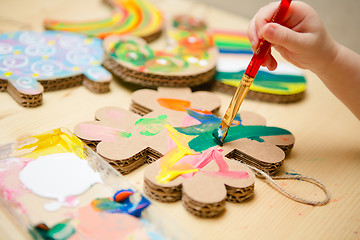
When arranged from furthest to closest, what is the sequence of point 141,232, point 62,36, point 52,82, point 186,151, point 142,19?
1. point 142,19
2. point 62,36
3. point 52,82
4. point 186,151
5. point 141,232

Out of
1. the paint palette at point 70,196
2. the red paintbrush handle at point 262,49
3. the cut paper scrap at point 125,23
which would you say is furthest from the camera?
the cut paper scrap at point 125,23

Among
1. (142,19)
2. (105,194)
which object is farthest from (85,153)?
(142,19)

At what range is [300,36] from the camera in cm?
56

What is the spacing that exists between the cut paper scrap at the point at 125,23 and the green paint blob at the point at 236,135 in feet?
1.31

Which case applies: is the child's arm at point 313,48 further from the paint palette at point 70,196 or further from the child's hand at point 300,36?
the paint palette at point 70,196

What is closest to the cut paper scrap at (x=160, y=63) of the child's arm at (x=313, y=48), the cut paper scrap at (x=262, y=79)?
the cut paper scrap at (x=262, y=79)

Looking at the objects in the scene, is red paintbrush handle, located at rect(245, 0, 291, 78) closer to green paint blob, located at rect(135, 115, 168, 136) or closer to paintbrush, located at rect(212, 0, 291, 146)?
paintbrush, located at rect(212, 0, 291, 146)

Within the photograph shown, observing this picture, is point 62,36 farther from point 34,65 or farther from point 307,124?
point 307,124

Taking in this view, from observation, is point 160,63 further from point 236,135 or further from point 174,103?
A: point 236,135

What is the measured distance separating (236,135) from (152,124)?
0.44 feet

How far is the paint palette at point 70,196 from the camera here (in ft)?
1.49

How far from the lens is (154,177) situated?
51 cm

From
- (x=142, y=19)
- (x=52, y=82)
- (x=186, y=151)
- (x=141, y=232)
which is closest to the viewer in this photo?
(x=141, y=232)

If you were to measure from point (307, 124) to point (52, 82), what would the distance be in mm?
486
